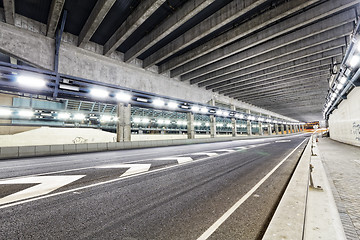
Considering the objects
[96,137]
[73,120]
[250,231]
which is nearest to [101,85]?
[250,231]

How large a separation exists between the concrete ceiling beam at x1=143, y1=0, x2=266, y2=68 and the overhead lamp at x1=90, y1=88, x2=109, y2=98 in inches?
186

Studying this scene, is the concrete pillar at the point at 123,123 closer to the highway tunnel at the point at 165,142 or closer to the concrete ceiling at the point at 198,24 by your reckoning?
the highway tunnel at the point at 165,142

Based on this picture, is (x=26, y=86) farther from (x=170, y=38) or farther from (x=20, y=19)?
(x=170, y=38)

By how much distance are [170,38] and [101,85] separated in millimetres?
6034

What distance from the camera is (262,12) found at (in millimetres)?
8734

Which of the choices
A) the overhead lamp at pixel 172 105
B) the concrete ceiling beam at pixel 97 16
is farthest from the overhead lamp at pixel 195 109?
the concrete ceiling beam at pixel 97 16

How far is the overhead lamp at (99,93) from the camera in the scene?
36.0 feet

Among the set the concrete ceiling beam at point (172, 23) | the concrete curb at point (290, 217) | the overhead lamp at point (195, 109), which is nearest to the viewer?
the concrete curb at point (290, 217)

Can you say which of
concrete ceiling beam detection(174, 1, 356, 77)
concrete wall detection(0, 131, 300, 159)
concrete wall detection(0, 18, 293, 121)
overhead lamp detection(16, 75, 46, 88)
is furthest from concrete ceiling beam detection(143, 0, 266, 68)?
concrete wall detection(0, 131, 300, 159)

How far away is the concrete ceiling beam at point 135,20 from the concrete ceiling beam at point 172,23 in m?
1.40

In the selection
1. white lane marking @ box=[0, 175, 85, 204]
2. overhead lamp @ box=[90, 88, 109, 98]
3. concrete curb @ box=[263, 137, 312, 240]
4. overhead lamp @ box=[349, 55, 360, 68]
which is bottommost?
concrete curb @ box=[263, 137, 312, 240]

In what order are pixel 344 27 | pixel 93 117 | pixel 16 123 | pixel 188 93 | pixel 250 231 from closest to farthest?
pixel 250 231 < pixel 344 27 < pixel 188 93 < pixel 16 123 < pixel 93 117

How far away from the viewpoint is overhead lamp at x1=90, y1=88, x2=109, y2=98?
10984 mm

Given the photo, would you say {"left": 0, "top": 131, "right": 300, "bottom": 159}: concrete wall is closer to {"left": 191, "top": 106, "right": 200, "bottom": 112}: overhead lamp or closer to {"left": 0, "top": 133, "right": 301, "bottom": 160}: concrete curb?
{"left": 0, "top": 133, "right": 301, "bottom": 160}: concrete curb
